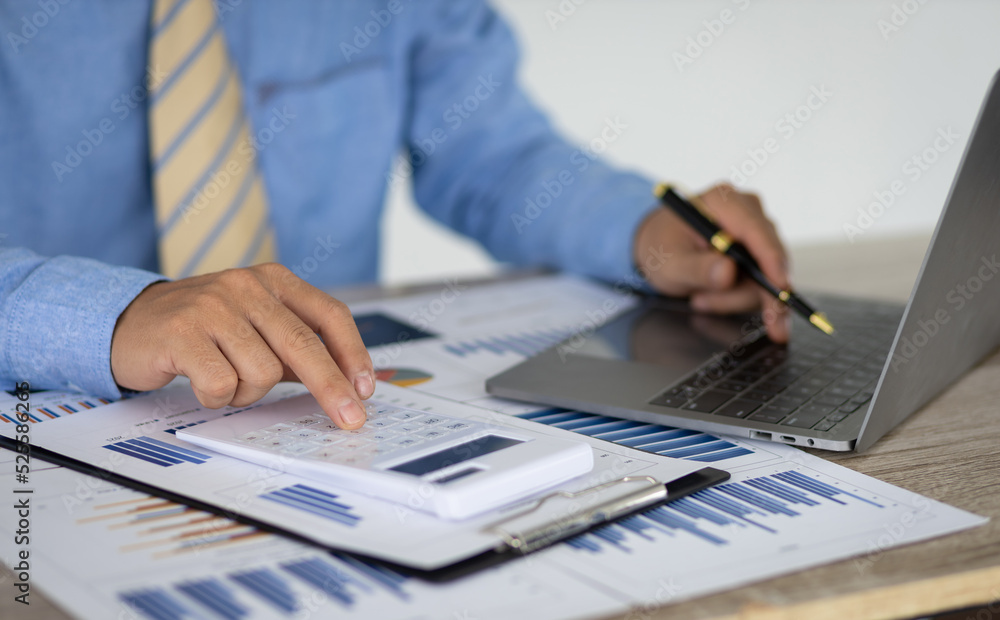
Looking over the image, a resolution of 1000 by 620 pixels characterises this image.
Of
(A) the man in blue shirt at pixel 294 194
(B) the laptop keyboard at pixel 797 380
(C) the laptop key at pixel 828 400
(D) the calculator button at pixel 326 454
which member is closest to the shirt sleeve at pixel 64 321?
(A) the man in blue shirt at pixel 294 194

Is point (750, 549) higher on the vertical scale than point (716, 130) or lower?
lower

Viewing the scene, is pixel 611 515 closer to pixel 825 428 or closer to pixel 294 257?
pixel 825 428

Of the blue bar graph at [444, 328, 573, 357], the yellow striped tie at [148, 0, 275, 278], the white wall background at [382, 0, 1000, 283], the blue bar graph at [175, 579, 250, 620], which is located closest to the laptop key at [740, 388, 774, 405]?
the blue bar graph at [444, 328, 573, 357]

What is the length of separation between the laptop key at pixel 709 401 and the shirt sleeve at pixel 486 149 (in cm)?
62

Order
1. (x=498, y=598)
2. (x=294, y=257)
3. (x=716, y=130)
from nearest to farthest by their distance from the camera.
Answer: (x=498, y=598), (x=294, y=257), (x=716, y=130)

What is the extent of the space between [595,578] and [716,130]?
3444 mm

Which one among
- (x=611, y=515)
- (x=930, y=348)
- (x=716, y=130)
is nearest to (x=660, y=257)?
(x=930, y=348)

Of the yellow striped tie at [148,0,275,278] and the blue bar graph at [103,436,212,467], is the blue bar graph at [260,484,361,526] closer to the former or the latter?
the blue bar graph at [103,436,212,467]

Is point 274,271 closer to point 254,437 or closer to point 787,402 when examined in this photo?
point 254,437

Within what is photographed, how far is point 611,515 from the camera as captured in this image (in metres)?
0.46

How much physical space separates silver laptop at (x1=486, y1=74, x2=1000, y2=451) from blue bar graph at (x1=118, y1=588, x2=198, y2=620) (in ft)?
1.18

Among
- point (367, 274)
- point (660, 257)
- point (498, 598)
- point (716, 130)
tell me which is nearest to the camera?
point (498, 598)

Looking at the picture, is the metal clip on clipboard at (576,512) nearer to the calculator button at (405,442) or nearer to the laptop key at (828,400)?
the calculator button at (405,442)

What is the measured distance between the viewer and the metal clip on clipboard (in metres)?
0.43
